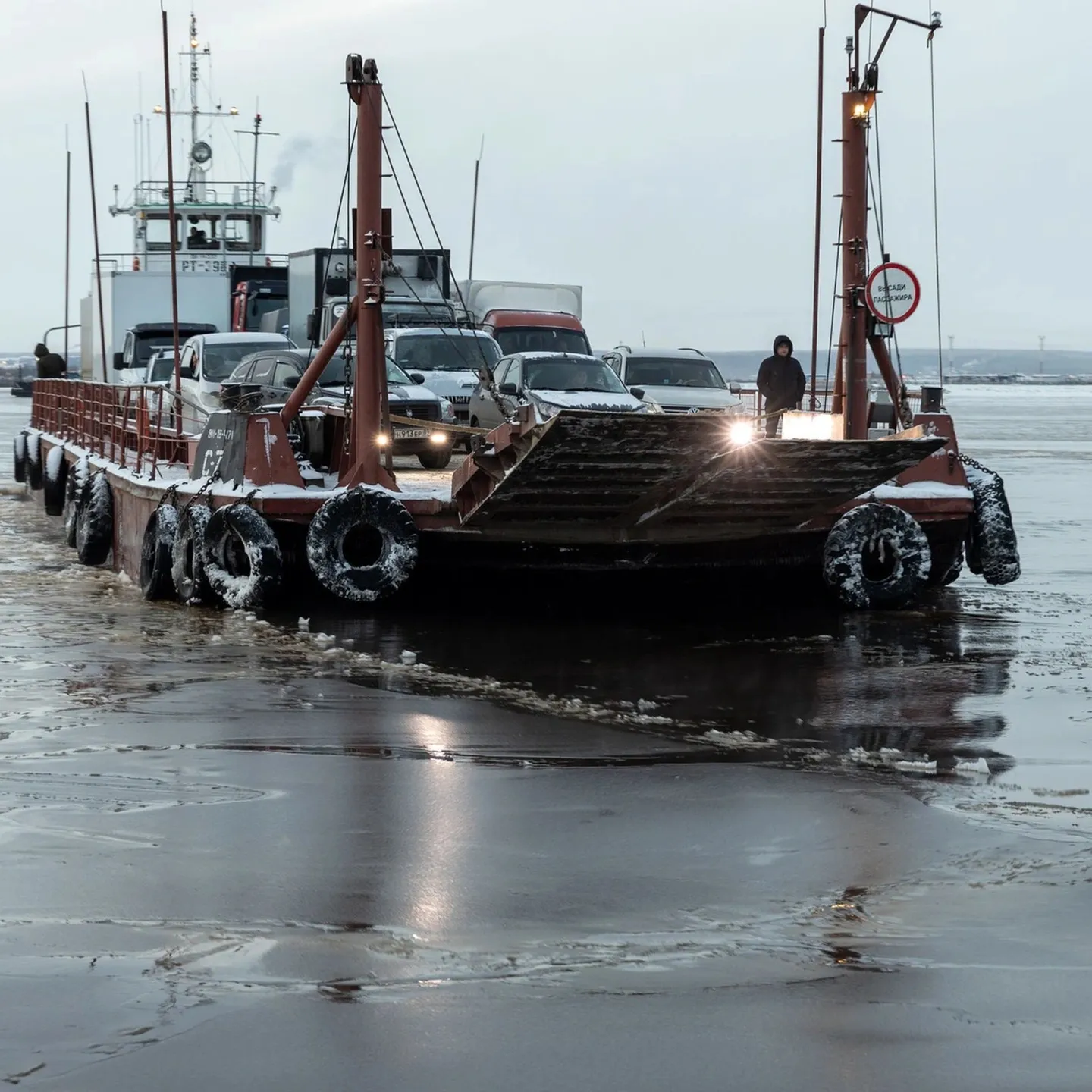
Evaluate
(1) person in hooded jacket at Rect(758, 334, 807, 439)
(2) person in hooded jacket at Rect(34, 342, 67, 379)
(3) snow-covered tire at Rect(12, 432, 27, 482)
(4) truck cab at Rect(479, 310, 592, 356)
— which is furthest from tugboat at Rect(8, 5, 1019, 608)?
(2) person in hooded jacket at Rect(34, 342, 67, 379)

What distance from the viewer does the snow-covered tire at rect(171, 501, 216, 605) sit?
1324cm

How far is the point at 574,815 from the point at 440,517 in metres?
6.57

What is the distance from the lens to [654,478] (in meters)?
12.1

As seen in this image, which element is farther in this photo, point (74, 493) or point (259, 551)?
point (74, 493)

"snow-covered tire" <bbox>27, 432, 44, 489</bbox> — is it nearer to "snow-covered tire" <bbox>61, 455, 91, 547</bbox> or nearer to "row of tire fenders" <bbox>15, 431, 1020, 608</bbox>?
"snow-covered tire" <bbox>61, 455, 91, 547</bbox>

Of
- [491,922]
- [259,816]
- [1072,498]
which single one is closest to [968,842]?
[491,922]

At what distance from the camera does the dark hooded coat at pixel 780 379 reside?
15672 millimetres

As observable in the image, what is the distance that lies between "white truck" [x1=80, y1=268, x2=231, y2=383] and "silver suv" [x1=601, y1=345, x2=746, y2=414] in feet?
21.7

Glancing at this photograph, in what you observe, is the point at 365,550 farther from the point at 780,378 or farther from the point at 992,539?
the point at 992,539

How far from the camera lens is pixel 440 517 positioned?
13.1m

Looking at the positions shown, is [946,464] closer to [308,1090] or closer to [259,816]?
[259,816]

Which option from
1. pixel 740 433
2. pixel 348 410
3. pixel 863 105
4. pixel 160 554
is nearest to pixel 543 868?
pixel 740 433

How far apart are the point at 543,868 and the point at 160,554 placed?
8.53 m

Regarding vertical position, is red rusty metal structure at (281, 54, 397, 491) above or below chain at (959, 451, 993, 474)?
above
